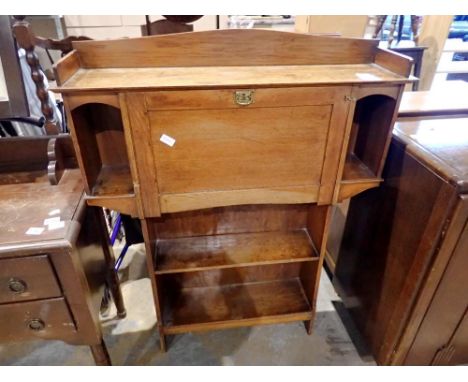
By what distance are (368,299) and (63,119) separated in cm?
155

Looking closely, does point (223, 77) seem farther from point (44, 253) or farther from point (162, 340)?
point (162, 340)

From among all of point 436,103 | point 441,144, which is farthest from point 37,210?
point 436,103

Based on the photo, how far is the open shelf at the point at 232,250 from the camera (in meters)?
1.31

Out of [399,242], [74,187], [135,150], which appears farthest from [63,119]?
[399,242]

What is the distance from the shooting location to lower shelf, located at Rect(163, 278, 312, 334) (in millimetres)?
1452

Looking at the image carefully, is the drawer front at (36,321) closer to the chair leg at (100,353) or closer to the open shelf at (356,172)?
the chair leg at (100,353)

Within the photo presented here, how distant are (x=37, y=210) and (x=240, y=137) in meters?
0.66

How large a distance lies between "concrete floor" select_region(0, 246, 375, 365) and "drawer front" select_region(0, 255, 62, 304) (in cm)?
62

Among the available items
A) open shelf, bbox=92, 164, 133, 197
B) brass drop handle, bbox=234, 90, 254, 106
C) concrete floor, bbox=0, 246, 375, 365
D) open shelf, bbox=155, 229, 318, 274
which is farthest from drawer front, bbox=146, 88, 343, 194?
concrete floor, bbox=0, 246, 375, 365

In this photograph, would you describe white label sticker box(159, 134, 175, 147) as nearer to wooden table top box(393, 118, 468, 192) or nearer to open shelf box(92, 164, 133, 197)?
open shelf box(92, 164, 133, 197)

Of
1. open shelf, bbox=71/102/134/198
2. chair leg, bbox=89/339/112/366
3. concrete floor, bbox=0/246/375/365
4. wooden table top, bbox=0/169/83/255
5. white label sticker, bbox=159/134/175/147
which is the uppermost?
white label sticker, bbox=159/134/175/147

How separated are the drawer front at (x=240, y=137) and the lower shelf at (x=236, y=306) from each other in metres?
0.71
